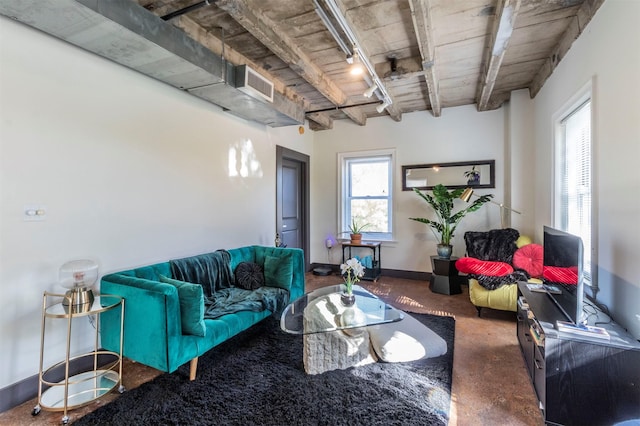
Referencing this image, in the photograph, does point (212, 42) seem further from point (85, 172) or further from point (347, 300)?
point (347, 300)

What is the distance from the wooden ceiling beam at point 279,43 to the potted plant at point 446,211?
191 centimetres

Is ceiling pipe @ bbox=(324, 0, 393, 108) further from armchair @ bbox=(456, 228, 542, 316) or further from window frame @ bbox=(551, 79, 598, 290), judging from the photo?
armchair @ bbox=(456, 228, 542, 316)

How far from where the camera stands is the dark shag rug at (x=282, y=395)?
1723 millimetres

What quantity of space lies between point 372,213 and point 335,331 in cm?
318

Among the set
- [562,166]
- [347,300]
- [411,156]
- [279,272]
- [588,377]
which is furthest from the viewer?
[411,156]

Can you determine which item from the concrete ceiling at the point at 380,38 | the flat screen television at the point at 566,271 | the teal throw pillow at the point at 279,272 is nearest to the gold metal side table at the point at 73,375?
the teal throw pillow at the point at 279,272

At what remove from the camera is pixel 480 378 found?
7.02 ft

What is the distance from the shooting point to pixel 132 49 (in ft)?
7.05

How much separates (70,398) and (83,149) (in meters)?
1.66

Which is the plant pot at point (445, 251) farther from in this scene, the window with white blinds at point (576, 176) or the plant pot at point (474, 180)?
the window with white blinds at point (576, 176)

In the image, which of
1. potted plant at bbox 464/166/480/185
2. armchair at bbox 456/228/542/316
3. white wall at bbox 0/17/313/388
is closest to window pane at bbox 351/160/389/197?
potted plant at bbox 464/166/480/185

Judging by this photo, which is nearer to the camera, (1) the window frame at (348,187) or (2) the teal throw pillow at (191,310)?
(2) the teal throw pillow at (191,310)

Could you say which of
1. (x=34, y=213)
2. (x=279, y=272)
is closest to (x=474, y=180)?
(x=279, y=272)

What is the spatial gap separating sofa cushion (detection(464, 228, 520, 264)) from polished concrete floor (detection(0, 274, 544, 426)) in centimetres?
72
